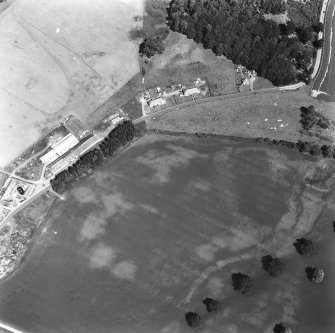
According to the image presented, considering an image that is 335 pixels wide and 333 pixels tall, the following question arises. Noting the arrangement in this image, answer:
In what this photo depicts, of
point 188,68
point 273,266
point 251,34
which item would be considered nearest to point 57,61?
point 188,68

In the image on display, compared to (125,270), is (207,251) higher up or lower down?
lower down

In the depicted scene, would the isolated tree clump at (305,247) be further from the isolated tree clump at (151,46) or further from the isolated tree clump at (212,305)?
the isolated tree clump at (151,46)

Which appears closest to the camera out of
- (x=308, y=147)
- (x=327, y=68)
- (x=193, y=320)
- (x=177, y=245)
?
(x=193, y=320)

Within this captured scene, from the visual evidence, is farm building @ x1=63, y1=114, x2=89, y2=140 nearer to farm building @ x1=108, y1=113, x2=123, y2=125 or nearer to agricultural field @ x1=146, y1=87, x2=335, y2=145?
farm building @ x1=108, y1=113, x2=123, y2=125

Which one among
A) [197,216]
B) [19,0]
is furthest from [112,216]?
[19,0]

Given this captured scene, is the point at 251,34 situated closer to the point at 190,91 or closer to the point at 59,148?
the point at 190,91

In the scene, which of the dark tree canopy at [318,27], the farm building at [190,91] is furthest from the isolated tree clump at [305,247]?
the dark tree canopy at [318,27]

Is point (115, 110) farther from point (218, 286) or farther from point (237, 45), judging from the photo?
point (218, 286)
